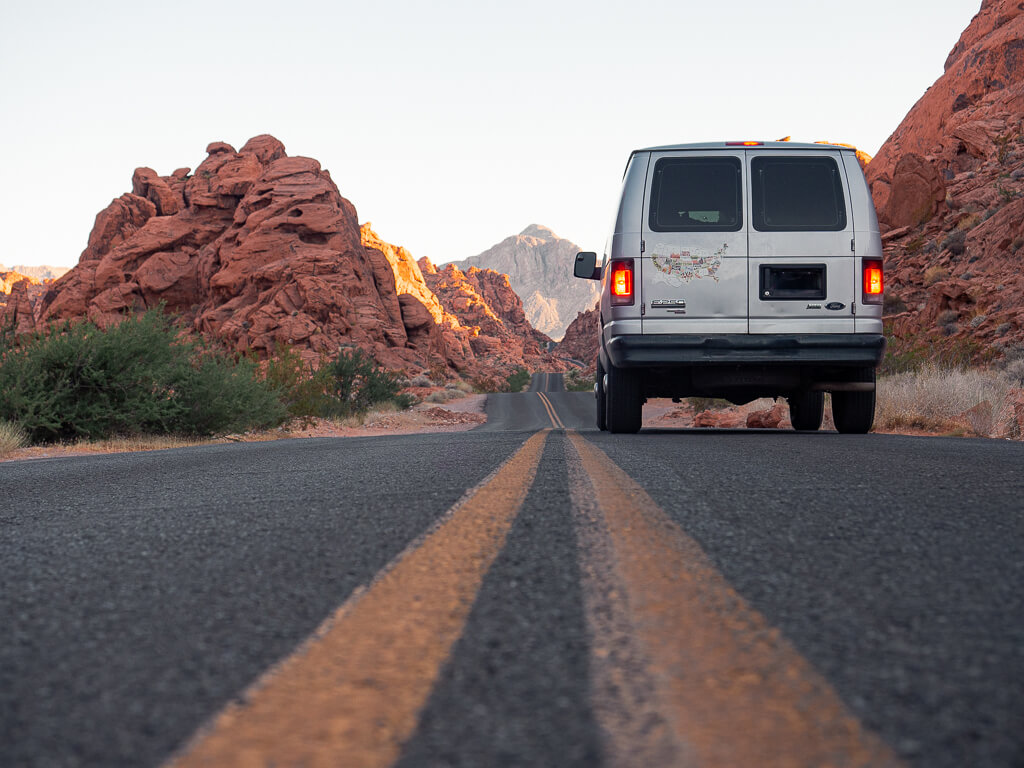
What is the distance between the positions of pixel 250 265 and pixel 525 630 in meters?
67.0

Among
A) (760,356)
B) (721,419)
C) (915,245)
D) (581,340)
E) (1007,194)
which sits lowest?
(721,419)

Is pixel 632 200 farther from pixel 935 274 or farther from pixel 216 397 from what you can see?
pixel 935 274

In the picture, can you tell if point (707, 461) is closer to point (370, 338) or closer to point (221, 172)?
point (370, 338)

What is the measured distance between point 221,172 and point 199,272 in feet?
35.3

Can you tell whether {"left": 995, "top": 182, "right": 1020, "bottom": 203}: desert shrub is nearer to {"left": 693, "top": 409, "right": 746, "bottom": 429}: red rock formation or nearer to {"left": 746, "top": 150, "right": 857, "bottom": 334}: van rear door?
{"left": 693, "top": 409, "right": 746, "bottom": 429}: red rock formation

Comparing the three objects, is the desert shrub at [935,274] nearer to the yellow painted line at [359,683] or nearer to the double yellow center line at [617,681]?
the double yellow center line at [617,681]

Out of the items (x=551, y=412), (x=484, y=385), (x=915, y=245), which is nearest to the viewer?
(x=915, y=245)

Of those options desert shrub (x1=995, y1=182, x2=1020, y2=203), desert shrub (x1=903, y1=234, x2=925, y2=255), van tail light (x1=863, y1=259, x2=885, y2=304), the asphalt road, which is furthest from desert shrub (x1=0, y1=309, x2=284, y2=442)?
desert shrub (x1=903, y1=234, x2=925, y2=255)

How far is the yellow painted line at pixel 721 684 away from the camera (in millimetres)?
1043

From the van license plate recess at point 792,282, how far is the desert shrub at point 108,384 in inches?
421

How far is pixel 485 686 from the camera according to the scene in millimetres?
1305

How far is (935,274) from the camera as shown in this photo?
31.8m

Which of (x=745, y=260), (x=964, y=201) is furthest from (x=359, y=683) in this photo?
(x=964, y=201)

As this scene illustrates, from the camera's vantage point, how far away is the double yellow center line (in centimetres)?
106
